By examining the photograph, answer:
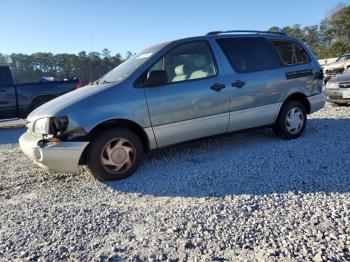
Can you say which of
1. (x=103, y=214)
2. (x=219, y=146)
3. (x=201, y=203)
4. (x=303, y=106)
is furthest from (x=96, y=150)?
(x=303, y=106)

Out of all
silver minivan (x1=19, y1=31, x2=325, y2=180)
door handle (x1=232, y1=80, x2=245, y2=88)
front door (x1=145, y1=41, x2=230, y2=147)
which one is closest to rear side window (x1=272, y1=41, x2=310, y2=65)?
silver minivan (x1=19, y1=31, x2=325, y2=180)

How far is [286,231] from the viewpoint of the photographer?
2701 millimetres

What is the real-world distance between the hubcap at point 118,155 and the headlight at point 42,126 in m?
0.71

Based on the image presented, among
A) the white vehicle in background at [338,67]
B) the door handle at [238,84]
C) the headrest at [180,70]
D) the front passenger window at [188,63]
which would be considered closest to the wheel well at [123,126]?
the front passenger window at [188,63]

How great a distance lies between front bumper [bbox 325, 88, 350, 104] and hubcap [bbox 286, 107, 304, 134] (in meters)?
3.51

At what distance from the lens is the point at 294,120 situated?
5.65 meters

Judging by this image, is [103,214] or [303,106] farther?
[303,106]

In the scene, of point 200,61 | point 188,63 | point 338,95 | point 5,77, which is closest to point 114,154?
point 188,63

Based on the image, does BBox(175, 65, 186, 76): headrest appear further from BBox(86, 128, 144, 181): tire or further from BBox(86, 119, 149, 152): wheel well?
BBox(86, 128, 144, 181): tire

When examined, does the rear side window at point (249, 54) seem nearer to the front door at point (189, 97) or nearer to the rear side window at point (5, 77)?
the front door at point (189, 97)

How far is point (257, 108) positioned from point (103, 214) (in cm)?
302

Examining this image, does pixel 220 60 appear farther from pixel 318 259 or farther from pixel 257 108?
pixel 318 259

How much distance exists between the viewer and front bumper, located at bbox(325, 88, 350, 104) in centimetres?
844

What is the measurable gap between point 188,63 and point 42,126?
7.02ft
